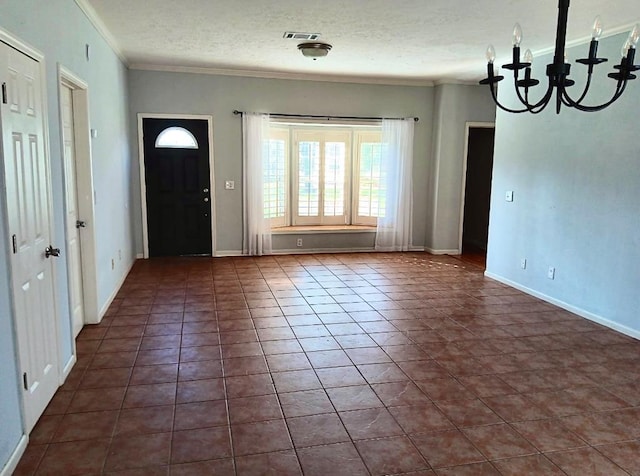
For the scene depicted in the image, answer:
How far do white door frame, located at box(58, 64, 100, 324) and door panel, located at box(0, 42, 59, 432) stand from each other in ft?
3.85

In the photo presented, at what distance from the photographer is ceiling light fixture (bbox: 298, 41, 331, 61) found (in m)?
5.02

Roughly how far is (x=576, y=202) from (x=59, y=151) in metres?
4.45

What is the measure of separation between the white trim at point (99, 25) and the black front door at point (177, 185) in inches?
52.0

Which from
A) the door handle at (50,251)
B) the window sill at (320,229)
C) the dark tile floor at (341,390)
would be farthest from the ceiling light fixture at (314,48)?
the door handle at (50,251)

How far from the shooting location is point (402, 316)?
448 cm

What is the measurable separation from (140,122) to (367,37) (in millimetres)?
3474

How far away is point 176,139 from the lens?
6.80 m

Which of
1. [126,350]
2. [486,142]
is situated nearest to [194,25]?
[126,350]

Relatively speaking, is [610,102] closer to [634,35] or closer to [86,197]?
[634,35]

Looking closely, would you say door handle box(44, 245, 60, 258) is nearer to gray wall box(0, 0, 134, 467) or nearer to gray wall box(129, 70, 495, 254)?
gray wall box(0, 0, 134, 467)

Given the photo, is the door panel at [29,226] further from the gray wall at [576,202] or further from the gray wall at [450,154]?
the gray wall at [450,154]

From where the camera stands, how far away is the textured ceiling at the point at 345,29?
3781mm

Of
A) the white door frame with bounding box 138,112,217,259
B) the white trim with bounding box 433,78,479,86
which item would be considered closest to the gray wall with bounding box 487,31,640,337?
the white trim with bounding box 433,78,479,86

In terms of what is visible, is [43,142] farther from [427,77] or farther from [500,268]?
[427,77]
